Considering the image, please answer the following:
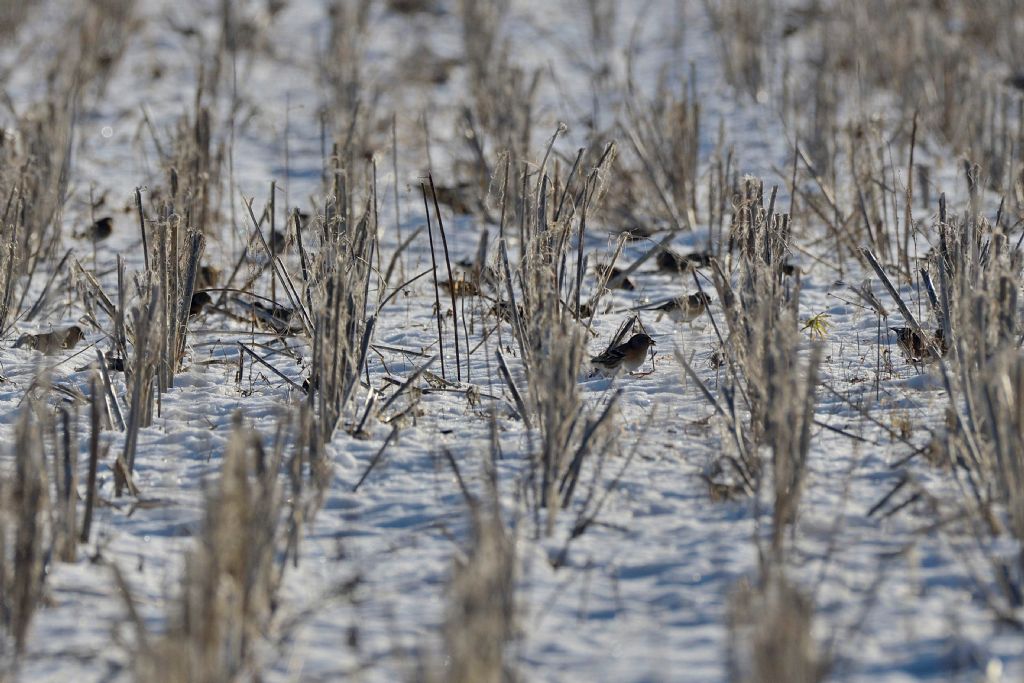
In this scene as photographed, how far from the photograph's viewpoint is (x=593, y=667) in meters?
1.77

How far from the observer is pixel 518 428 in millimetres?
2734

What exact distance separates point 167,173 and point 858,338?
2.32m

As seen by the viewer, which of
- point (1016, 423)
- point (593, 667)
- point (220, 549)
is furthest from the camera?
point (1016, 423)

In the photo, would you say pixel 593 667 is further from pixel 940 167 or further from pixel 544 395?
pixel 940 167

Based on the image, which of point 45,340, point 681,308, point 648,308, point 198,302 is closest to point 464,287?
point 648,308

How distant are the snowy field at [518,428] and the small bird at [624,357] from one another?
0.05 meters

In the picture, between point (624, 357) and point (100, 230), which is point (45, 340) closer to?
point (100, 230)

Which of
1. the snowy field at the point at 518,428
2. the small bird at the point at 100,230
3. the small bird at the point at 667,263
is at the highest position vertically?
the small bird at the point at 100,230

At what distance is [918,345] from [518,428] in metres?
1.15

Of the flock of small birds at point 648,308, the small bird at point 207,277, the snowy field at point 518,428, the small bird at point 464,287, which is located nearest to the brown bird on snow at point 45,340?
the snowy field at point 518,428

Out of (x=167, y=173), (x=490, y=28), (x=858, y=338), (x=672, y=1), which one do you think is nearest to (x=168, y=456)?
(x=167, y=173)

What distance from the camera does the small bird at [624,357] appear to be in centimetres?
306

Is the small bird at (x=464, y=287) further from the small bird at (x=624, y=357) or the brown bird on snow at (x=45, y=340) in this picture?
the brown bird on snow at (x=45, y=340)

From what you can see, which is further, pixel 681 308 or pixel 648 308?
pixel 648 308
